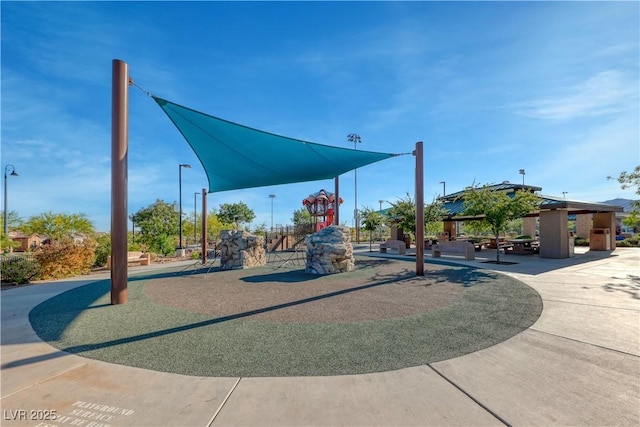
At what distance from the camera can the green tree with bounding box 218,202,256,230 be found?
120ft

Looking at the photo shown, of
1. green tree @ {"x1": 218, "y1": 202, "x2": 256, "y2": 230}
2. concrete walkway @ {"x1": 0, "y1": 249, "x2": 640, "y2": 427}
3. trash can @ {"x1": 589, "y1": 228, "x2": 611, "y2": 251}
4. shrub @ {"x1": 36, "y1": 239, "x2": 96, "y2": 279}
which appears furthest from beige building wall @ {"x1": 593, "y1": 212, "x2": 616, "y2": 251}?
green tree @ {"x1": 218, "y1": 202, "x2": 256, "y2": 230}

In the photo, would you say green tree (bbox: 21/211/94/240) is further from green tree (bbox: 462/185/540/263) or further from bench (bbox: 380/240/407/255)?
green tree (bbox: 462/185/540/263)

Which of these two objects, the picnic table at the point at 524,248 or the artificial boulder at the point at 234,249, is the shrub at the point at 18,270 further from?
the picnic table at the point at 524,248

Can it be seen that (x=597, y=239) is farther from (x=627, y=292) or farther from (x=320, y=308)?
(x=320, y=308)

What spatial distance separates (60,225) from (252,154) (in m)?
15.5

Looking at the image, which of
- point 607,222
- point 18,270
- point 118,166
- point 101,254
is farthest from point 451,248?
point 18,270

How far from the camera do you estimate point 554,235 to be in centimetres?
1292

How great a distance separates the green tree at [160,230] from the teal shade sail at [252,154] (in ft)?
26.2

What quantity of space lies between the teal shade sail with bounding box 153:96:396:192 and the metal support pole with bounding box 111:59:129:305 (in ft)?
2.24

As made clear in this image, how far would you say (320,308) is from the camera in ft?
17.4

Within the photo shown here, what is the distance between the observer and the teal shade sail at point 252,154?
22.1ft

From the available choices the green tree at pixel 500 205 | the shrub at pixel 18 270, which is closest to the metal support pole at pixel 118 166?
the shrub at pixel 18 270

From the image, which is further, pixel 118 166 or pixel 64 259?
pixel 64 259

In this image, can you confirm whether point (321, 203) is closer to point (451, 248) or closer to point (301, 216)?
point (451, 248)
